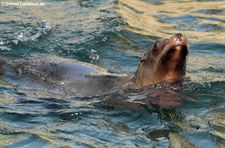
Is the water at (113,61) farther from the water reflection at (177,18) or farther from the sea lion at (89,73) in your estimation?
the sea lion at (89,73)

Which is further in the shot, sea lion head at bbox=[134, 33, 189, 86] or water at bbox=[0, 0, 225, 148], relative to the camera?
sea lion head at bbox=[134, 33, 189, 86]

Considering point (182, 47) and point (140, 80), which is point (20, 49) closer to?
point (140, 80)

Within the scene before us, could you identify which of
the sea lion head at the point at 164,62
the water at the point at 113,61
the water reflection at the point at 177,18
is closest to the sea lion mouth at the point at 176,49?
the sea lion head at the point at 164,62

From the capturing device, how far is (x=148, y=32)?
33.3ft

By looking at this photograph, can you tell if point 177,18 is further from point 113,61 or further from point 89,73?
point 89,73

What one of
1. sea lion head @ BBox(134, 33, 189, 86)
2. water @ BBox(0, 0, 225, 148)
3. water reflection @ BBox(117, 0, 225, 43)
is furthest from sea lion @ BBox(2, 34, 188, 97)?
water reflection @ BBox(117, 0, 225, 43)

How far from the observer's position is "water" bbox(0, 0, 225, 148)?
5312mm

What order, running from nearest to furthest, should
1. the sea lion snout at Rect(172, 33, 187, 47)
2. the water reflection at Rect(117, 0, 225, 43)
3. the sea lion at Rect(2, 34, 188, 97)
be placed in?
the sea lion snout at Rect(172, 33, 187, 47) < the sea lion at Rect(2, 34, 188, 97) < the water reflection at Rect(117, 0, 225, 43)

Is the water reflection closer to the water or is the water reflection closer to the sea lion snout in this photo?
the water

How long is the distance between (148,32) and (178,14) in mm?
1407

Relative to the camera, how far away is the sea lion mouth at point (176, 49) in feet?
20.6

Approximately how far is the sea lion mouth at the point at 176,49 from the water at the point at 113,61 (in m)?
0.44

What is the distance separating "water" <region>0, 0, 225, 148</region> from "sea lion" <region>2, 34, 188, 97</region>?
31cm

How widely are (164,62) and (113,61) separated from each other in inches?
81.6
